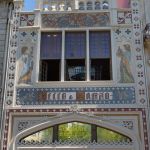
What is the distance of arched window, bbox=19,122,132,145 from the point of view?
40.8ft

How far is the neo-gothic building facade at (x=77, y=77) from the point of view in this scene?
41.0 ft

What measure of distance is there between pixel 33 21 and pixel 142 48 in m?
3.99

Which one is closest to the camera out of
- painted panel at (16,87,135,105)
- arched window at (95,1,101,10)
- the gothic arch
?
the gothic arch

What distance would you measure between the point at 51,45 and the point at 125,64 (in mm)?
2670

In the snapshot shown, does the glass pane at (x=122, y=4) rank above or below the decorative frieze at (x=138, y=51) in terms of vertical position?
above

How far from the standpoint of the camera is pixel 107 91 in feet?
42.8

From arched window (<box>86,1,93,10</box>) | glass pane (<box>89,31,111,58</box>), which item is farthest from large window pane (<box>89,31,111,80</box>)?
arched window (<box>86,1,93,10</box>)

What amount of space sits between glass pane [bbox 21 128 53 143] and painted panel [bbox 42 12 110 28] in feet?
12.7

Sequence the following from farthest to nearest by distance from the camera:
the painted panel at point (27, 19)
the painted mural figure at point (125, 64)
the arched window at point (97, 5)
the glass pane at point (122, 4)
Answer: the glass pane at point (122, 4) < the arched window at point (97, 5) < the painted panel at point (27, 19) < the painted mural figure at point (125, 64)

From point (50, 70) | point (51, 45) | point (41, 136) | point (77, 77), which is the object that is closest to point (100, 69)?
point (77, 77)

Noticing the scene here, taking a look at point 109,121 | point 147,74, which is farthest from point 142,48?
point 109,121

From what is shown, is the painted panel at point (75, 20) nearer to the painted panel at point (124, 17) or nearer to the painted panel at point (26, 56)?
the painted panel at point (124, 17)

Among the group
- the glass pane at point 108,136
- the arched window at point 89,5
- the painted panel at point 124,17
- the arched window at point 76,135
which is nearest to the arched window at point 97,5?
the arched window at point 89,5

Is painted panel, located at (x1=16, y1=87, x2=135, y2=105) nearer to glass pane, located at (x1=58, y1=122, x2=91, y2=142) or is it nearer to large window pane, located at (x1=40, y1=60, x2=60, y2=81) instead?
large window pane, located at (x1=40, y1=60, x2=60, y2=81)
